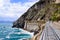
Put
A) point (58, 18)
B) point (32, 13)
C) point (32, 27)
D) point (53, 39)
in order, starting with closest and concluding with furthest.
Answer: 1. point (53, 39)
2. point (58, 18)
3. point (32, 27)
4. point (32, 13)

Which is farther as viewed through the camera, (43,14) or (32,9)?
(32,9)

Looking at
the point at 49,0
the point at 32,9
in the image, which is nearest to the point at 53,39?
the point at 49,0

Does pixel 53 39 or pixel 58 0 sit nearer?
pixel 53 39

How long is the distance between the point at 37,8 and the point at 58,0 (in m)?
29.8

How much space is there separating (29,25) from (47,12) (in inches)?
439

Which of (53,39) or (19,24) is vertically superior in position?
(53,39)

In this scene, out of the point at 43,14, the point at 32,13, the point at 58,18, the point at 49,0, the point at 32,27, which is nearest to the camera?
the point at 58,18

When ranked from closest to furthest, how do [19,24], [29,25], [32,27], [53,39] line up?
[53,39] < [32,27] < [29,25] < [19,24]

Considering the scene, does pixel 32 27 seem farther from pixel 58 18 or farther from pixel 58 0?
pixel 58 18

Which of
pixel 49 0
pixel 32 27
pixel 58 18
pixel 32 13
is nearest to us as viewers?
pixel 58 18

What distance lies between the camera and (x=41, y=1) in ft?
437

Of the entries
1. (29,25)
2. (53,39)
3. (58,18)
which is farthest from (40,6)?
(53,39)

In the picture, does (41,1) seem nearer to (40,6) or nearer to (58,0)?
(40,6)

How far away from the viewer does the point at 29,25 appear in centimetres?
9469
